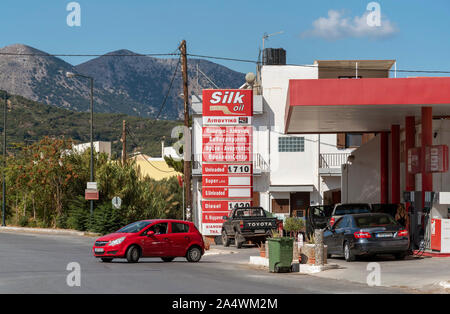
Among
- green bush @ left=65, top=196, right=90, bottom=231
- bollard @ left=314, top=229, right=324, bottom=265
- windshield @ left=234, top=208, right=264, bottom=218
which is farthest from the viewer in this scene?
green bush @ left=65, top=196, right=90, bottom=231

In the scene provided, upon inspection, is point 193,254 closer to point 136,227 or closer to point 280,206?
point 136,227

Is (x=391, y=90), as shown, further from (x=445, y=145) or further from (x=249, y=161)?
(x=249, y=161)

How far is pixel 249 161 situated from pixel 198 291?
1149 inches

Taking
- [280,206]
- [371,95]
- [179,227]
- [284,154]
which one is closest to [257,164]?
[284,154]

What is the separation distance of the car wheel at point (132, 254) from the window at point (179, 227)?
1780 mm

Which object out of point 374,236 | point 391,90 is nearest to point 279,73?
point 391,90

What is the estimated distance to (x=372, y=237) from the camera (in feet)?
76.2

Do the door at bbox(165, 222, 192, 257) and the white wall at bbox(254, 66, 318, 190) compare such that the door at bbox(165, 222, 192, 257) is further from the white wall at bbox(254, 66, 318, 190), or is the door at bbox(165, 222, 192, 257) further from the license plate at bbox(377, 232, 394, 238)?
the white wall at bbox(254, 66, 318, 190)

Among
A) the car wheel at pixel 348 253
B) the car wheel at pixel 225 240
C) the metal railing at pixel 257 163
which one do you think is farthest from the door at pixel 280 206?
the car wheel at pixel 348 253

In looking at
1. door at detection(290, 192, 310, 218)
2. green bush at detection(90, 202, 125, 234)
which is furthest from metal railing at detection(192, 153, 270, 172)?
green bush at detection(90, 202, 125, 234)

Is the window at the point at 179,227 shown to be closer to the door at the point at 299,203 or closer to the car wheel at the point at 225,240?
the car wheel at the point at 225,240

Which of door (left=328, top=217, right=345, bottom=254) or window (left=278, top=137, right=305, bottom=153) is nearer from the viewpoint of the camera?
door (left=328, top=217, right=345, bottom=254)

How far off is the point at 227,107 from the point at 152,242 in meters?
20.3

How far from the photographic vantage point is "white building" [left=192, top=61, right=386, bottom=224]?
51.8m
